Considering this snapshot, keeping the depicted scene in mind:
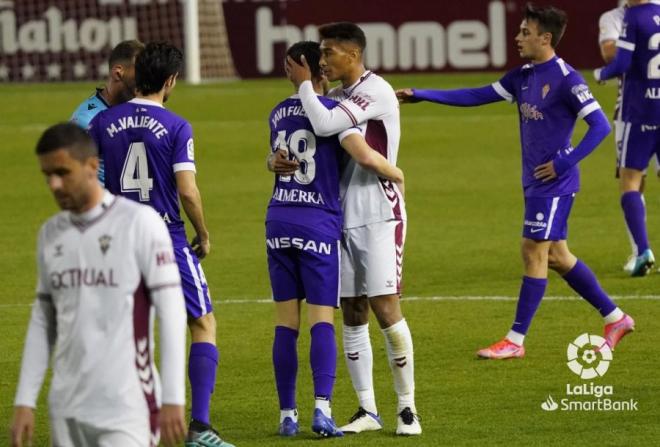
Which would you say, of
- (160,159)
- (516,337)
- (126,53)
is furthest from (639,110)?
(160,159)

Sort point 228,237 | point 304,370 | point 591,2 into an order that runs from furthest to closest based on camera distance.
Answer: point 591,2 < point 228,237 < point 304,370

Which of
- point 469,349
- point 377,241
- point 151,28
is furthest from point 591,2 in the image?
point 377,241

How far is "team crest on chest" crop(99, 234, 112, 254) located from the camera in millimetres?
4652

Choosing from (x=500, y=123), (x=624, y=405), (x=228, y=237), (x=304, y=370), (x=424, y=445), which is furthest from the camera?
(x=500, y=123)

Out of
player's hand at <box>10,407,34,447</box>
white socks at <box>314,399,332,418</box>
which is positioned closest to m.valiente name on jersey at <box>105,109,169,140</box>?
white socks at <box>314,399,332,418</box>

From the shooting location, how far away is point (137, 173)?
6824 mm

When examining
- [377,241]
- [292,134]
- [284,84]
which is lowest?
[284,84]

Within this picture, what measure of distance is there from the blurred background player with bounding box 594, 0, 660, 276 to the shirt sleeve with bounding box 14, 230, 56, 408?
769 centimetres

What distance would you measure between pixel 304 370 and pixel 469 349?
120 cm

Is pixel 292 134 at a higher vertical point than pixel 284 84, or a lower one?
higher

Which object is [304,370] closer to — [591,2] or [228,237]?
[228,237]

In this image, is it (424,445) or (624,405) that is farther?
(624,405)

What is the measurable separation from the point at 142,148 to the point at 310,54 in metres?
0.96

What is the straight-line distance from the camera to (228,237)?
1459 centimetres
